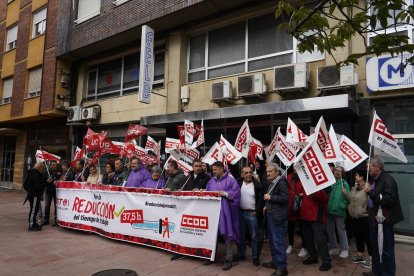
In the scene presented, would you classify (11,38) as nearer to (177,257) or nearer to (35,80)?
(35,80)

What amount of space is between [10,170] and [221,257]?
1891cm

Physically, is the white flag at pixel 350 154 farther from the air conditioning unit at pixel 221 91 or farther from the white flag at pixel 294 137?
the air conditioning unit at pixel 221 91

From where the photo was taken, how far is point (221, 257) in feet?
20.2

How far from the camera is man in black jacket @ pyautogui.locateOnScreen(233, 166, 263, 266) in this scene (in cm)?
578

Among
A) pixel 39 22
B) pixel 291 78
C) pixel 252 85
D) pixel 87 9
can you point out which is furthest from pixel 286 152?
pixel 39 22

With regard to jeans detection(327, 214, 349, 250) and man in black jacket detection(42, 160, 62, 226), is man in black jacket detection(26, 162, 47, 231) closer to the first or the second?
man in black jacket detection(42, 160, 62, 226)

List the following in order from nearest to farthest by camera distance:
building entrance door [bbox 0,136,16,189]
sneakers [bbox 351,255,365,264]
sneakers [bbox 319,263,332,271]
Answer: sneakers [bbox 319,263,332,271] < sneakers [bbox 351,255,365,264] < building entrance door [bbox 0,136,16,189]

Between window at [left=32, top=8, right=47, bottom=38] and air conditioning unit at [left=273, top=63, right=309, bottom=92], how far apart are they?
44.8 ft

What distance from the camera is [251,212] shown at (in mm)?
5863

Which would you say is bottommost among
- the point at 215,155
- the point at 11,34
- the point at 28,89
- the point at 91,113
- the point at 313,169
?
the point at 313,169

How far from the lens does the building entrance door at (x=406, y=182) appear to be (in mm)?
7328

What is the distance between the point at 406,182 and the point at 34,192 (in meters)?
8.90

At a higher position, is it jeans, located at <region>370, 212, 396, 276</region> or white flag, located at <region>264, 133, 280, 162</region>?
white flag, located at <region>264, 133, 280, 162</region>

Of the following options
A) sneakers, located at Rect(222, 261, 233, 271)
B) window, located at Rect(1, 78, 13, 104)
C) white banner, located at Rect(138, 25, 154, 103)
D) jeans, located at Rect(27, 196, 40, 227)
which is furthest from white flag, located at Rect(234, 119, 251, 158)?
window, located at Rect(1, 78, 13, 104)
